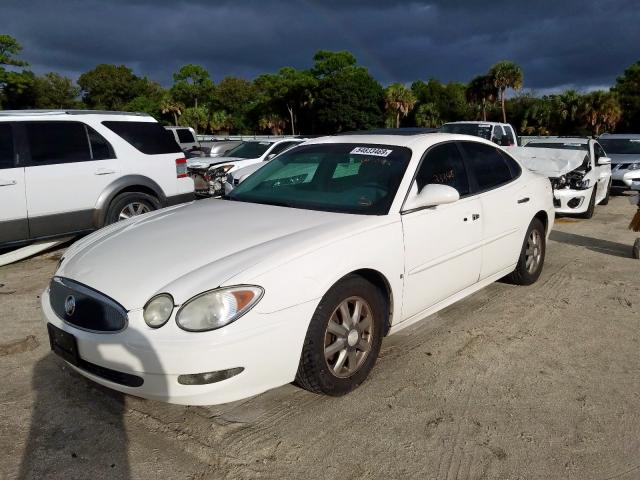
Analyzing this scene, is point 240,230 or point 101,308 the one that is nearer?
point 101,308

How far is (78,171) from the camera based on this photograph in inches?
248

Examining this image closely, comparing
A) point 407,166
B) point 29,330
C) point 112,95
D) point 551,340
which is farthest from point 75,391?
point 112,95

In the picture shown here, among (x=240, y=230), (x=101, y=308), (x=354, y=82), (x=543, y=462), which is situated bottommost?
(x=543, y=462)

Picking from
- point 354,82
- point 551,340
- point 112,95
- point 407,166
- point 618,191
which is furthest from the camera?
point 112,95

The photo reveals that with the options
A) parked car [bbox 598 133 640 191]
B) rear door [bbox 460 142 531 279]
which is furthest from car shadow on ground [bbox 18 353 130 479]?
parked car [bbox 598 133 640 191]

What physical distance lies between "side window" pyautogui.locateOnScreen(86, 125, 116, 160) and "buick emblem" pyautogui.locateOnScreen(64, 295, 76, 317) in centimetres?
412

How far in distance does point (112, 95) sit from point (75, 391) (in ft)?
265

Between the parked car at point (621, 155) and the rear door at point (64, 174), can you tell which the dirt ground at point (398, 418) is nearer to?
the rear door at point (64, 174)

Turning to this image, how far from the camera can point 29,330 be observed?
4.21m

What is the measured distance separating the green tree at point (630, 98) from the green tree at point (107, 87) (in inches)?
2402

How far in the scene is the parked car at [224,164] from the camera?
1117cm

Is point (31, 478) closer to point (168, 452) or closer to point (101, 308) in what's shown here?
point (168, 452)

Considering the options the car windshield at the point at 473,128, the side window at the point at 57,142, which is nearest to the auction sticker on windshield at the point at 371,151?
the side window at the point at 57,142

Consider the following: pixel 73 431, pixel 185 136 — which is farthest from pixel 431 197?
pixel 185 136
